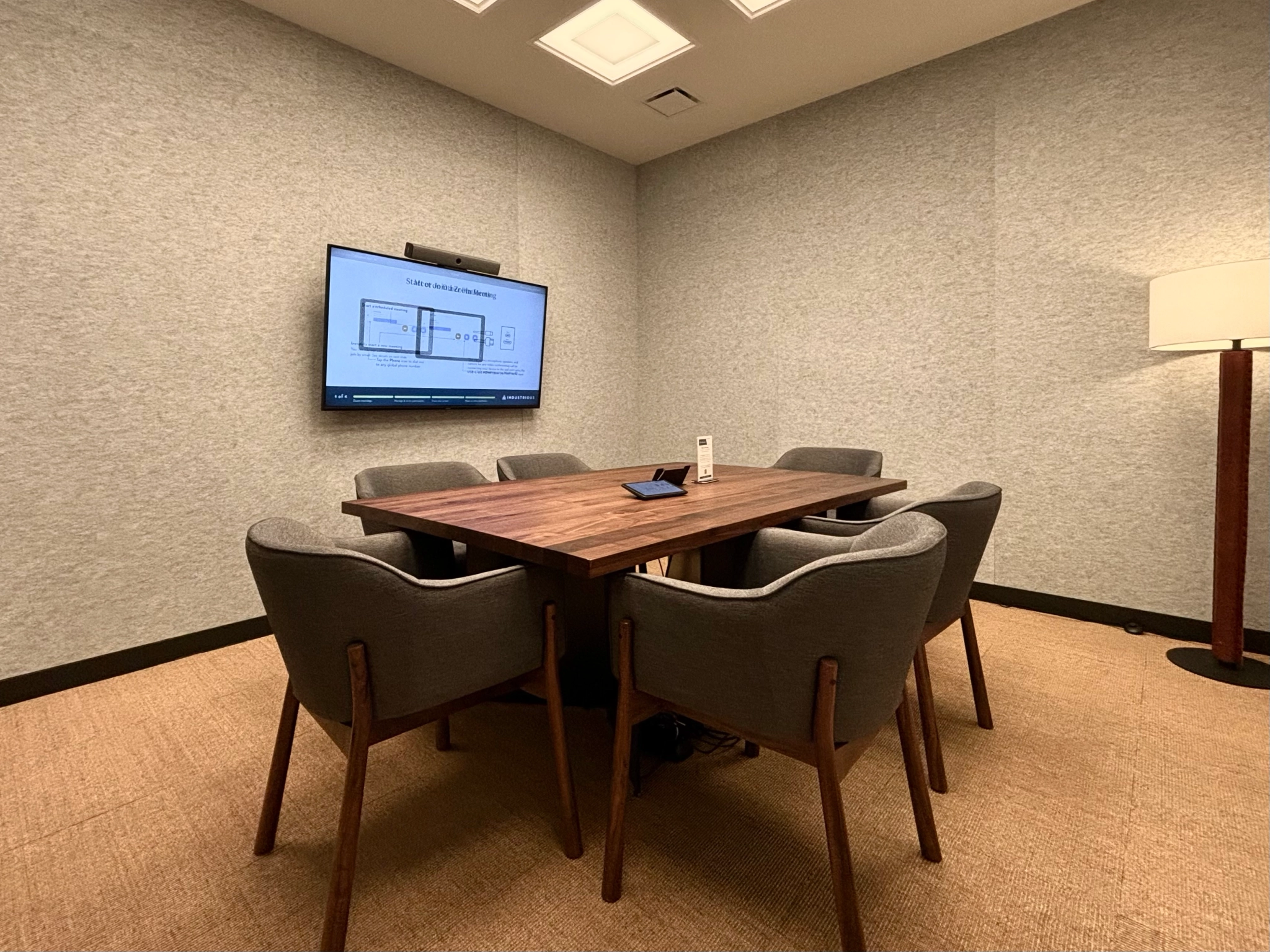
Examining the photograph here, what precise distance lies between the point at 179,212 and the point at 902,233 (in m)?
3.76

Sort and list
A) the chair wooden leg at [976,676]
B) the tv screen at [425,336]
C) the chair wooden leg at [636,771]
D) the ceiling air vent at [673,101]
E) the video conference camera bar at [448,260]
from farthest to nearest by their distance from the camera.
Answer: the ceiling air vent at [673,101], the video conference camera bar at [448,260], the tv screen at [425,336], the chair wooden leg at [976,676], the chair wooden leg at [636,771]

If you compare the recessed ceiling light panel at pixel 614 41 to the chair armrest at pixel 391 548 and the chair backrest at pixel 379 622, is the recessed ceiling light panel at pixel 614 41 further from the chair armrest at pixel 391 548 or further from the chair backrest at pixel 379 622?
the chair backrest at pixel 379 622

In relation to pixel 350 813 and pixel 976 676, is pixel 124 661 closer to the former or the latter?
pixel 350 813

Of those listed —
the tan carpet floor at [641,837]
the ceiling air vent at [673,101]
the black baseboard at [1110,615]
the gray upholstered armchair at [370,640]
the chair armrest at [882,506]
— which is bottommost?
the tan carpet floor at [641,837]

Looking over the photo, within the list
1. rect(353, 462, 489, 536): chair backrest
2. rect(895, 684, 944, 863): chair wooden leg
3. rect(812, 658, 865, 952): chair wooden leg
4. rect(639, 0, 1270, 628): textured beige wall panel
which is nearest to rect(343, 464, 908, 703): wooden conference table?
rect(353, 462, 489, 536): chair backrest

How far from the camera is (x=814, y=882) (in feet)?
4.74

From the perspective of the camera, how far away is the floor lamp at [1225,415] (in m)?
2.39

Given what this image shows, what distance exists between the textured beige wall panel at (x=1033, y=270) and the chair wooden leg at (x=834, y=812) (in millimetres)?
2822

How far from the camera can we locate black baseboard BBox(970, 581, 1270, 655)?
111 inches

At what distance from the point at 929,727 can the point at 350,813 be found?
148cm

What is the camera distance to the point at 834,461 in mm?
3354

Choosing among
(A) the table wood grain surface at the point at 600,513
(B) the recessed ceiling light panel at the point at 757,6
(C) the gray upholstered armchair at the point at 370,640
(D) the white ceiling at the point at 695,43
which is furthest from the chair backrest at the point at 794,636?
(D) the white ceiling at the point at 695,43

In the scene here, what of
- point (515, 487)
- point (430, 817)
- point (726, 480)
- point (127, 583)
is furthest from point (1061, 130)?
point (127, 583)

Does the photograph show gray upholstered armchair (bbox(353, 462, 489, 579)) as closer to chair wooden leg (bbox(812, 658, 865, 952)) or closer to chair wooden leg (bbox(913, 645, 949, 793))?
chair wooden leg (bbox(812, 658, 865, 952))
